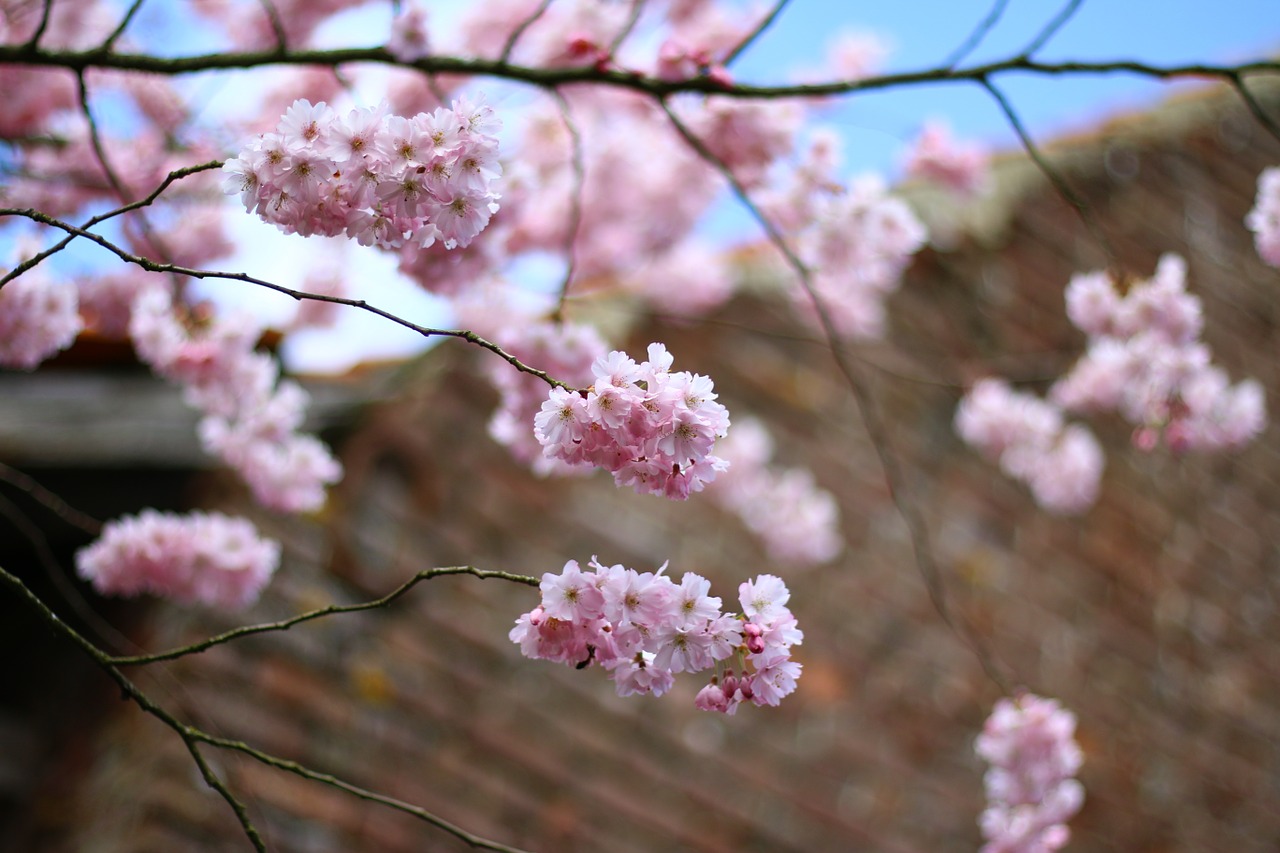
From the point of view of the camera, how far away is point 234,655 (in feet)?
7.89

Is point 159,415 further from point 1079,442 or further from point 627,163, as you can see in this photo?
point 1079,442

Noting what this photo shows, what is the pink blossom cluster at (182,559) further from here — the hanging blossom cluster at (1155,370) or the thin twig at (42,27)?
the hanging blossom cluster at (1155,370)

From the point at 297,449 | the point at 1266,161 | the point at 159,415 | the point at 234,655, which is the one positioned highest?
the point at 1266,161

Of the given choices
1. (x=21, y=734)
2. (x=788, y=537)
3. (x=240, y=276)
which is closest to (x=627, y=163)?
(x=788, y=537)

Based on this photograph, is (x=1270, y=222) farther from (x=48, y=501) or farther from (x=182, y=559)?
(x=48, y=501)

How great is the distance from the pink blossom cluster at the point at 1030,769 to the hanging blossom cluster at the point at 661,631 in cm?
101

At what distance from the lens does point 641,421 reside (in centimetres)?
103

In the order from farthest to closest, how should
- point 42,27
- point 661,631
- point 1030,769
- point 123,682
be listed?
point 1030,769
point 42,27
point 123,682
point 661,631

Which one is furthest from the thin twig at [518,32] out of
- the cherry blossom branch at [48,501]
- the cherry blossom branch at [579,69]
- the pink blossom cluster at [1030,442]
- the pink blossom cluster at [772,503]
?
the pink blossom cluster at [1030,442]

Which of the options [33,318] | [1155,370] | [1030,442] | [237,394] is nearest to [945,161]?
[1030,442]

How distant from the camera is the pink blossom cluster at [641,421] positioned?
1.02m

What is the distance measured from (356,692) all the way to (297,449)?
0.72 m

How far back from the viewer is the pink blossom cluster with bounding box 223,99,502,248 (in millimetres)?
1053

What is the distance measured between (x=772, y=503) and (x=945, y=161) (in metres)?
1.10
